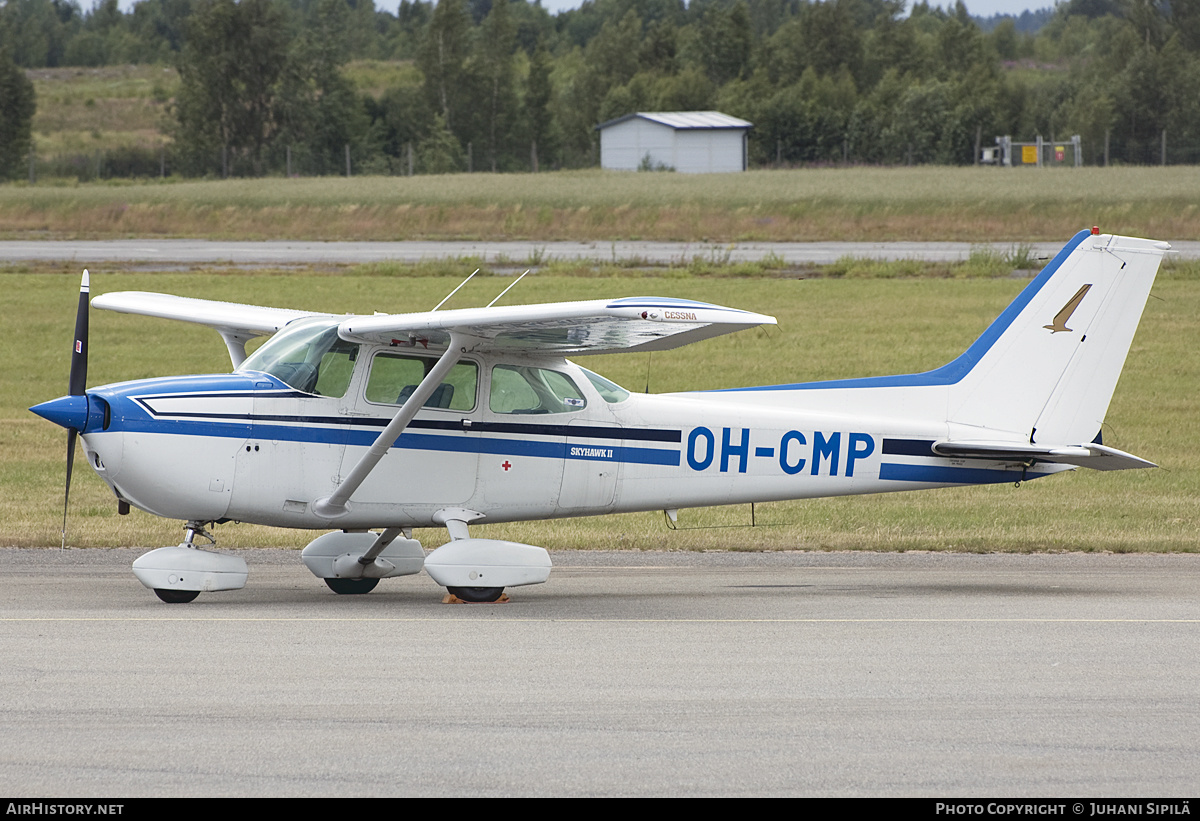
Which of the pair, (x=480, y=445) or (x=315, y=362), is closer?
(x=315, y=362)

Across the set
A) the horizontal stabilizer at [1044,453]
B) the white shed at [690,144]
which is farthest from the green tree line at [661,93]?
the horizontal stabilizer at [1044,453]

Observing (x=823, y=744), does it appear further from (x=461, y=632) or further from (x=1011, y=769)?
(x=461, y=632)

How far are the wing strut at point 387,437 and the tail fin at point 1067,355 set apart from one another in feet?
12.7

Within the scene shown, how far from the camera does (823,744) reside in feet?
19.6

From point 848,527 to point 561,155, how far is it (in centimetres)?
8641

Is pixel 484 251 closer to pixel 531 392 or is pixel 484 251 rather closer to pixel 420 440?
pixel 531 392

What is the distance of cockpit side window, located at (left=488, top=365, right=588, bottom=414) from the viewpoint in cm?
987

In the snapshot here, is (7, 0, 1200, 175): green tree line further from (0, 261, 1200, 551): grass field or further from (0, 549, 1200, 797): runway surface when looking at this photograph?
(0, 549, 1200, 797): runway surface

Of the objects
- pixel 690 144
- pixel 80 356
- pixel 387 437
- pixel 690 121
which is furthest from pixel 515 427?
pixel 690 121

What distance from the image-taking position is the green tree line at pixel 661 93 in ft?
276

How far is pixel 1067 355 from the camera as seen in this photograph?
34.7ft

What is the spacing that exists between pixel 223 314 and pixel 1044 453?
21.6 ft

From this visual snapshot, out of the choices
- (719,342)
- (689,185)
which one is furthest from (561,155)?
(719,342)

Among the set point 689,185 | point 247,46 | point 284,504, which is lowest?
point 284,504
